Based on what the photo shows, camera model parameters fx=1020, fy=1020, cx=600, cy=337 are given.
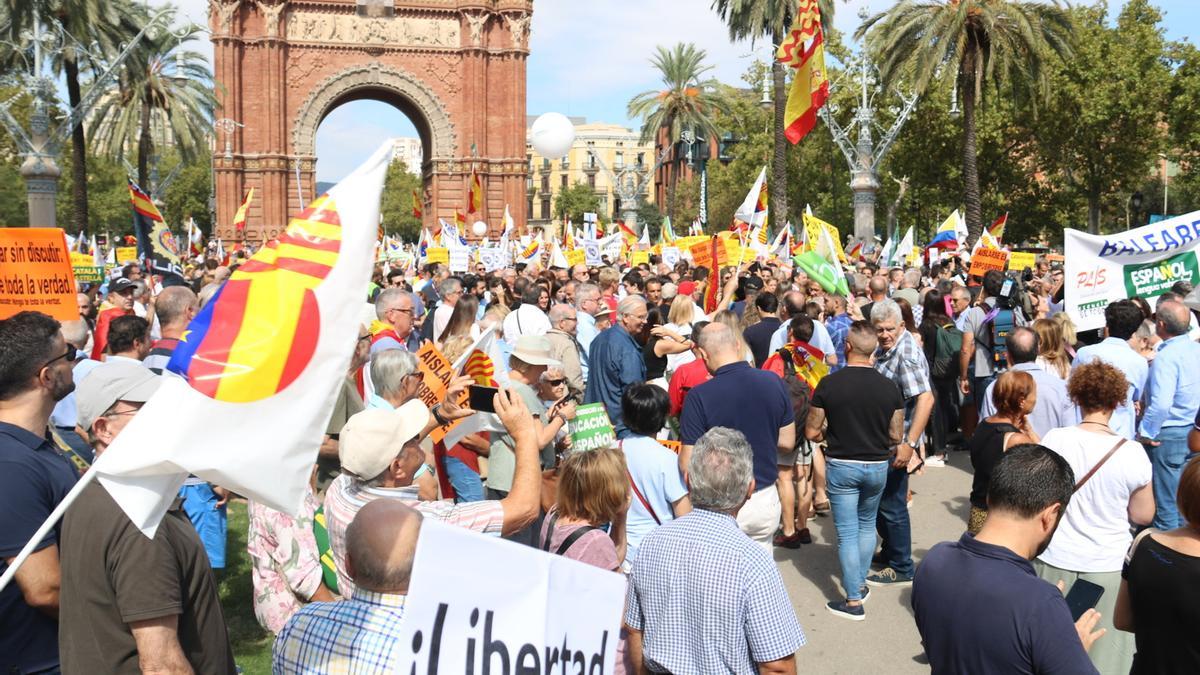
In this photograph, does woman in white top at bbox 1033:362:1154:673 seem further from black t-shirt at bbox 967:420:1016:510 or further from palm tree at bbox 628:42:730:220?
palm tree at bbox 628:42:730:220

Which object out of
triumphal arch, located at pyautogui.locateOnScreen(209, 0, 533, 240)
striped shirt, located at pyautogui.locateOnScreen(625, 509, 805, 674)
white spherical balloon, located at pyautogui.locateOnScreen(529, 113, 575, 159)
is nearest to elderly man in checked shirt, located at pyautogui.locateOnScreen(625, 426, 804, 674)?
striped shirt, located at pyautogui.locateOnScreen(625, 509, 805, 674)

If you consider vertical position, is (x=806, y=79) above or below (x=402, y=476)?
above

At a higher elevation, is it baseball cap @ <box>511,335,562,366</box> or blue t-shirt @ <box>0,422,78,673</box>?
baseball cap @ <box>511,335,562,366</box>

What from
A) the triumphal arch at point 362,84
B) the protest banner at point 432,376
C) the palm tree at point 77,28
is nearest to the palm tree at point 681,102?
the triumphal arch at point 362,84

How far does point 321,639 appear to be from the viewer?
3023 millimetres

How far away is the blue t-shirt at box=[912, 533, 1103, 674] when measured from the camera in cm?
308

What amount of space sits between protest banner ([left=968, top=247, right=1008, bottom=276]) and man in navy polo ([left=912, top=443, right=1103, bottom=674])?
12.6 m

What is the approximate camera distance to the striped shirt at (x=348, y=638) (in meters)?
2.96

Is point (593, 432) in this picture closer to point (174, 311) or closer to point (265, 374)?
point (265, 374)

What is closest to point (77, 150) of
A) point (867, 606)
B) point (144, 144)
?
point (144, 144)

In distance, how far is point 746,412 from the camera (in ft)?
20.3

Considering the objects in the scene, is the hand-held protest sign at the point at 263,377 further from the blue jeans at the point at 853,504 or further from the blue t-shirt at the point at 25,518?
the blue jeans at the point at 853,504

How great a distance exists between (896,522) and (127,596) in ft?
18.6

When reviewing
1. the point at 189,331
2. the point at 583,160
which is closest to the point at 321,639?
the point at 189,331
